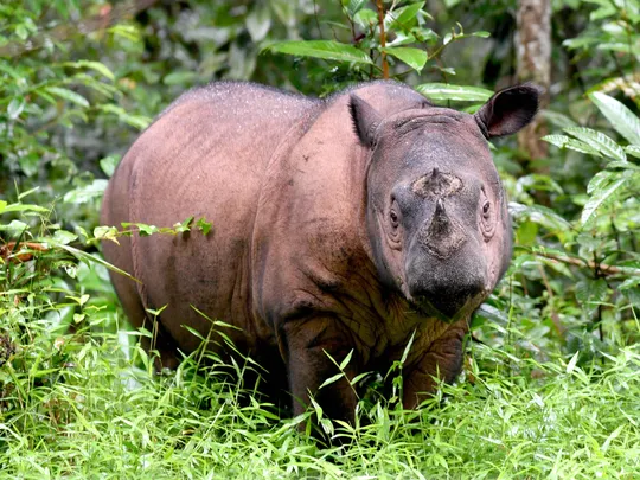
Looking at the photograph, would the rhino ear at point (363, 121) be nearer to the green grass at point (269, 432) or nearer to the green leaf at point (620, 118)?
the green grass at point (269, 432)

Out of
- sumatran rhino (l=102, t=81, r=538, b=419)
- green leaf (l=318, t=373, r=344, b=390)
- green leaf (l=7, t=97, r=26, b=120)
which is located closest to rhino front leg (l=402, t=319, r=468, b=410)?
sumatran rhino (l=102, t=81, r=538, b=419)

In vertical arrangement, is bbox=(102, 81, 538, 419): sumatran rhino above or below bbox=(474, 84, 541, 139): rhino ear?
below

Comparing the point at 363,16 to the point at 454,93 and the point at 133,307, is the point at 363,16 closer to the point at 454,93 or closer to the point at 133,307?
the point at 454,93

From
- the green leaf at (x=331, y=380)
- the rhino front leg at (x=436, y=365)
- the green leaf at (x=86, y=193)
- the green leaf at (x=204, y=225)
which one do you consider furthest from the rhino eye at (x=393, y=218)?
the green leaf at (x=86, y=193)

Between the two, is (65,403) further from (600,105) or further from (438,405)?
(600,105)

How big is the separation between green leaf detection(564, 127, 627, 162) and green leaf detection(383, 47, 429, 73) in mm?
858

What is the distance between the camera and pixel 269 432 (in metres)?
4.66

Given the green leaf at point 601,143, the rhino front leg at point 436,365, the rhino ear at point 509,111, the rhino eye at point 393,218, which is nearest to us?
the rhino eye at point 393,218

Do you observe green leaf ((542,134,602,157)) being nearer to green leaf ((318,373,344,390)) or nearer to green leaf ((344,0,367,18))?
green leaf ((344,0,367,18))

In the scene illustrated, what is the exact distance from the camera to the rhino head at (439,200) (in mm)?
3883

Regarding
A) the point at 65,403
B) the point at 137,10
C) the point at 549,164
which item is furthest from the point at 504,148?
the point at 65,403

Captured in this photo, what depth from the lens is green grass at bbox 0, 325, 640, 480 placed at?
4047mm

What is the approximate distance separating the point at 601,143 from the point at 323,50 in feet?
4.84

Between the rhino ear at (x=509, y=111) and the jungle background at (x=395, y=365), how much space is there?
0.84 meters
